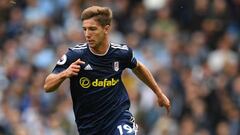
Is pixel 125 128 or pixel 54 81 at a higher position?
pixel 54 81

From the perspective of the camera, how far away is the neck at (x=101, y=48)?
10.8m

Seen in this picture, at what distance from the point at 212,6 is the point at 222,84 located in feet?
7.63

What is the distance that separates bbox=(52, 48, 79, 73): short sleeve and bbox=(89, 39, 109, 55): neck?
9.4 inches

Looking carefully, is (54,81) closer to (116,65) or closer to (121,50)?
(116,65)

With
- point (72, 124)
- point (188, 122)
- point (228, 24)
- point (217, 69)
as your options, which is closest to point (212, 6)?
point (228, 24)

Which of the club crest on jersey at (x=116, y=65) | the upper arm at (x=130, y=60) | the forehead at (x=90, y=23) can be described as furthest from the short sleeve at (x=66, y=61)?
the upper arm at (x=130, y=60)

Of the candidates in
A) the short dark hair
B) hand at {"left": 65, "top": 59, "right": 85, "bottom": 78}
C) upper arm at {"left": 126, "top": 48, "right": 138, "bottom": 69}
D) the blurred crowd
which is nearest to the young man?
the short dark hair

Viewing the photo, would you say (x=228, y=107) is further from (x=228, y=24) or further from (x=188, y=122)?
(x=228, y=24)

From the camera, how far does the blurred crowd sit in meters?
17.1

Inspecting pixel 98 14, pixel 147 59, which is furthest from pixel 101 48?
pixel 147 59

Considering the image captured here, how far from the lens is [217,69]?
18.4m

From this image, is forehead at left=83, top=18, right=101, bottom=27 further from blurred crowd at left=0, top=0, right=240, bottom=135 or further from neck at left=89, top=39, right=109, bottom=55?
blurred crowd at left=0, top=0, right=240, bottom=135

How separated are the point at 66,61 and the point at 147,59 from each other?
7.60 metres

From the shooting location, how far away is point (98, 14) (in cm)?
1078
